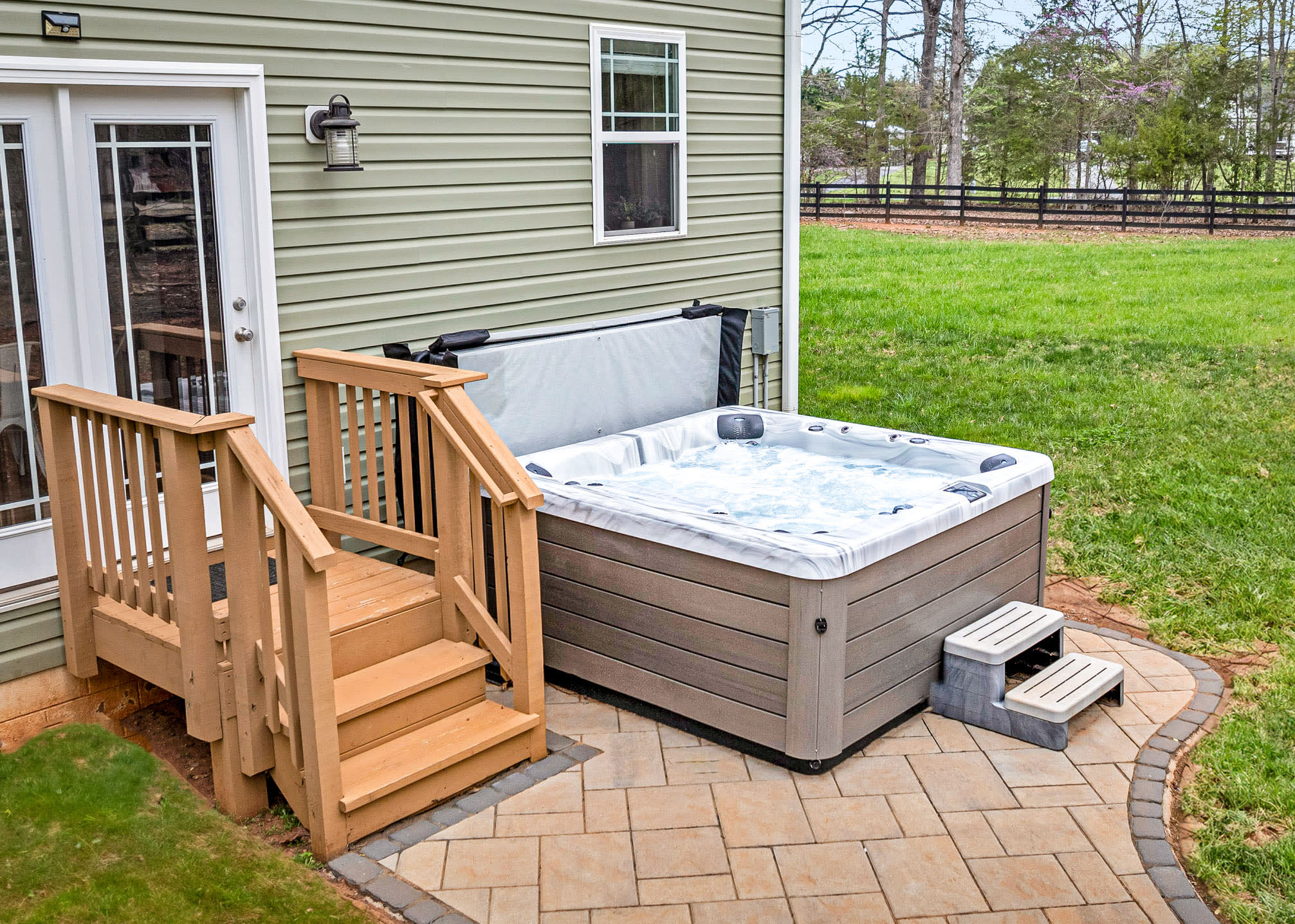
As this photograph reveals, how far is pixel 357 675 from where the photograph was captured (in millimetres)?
3592

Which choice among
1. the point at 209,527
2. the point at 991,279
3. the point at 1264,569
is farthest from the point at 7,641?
the point at 991,279

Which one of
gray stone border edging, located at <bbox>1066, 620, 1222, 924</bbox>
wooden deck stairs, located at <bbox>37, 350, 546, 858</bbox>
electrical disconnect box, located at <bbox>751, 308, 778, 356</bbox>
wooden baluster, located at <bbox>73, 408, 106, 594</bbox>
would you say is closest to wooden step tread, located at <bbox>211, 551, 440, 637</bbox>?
wooden deck stairs, located at <bbox>37, 350, 546, 858</bbox>

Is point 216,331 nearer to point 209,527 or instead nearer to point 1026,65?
point 209,527

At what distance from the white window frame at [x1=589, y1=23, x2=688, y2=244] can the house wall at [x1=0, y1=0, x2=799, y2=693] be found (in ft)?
0.13

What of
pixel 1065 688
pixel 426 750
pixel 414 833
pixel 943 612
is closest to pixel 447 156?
pixel 426 750

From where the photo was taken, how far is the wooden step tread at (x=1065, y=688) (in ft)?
12.4

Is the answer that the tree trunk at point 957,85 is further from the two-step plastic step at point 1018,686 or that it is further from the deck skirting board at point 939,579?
the two-step plastic step at point 1018,686

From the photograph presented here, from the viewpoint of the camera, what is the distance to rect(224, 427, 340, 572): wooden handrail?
9.63 ft

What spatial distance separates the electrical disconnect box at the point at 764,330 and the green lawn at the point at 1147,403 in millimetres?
1760

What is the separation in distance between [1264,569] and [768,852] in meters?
3.27

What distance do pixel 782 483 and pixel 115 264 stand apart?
9.23 feet

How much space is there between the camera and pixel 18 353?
3705 mm

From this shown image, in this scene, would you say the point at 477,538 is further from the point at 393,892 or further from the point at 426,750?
the point at 393,892

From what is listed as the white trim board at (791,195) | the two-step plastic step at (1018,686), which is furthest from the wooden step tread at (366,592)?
the white trim board at (791,195)
